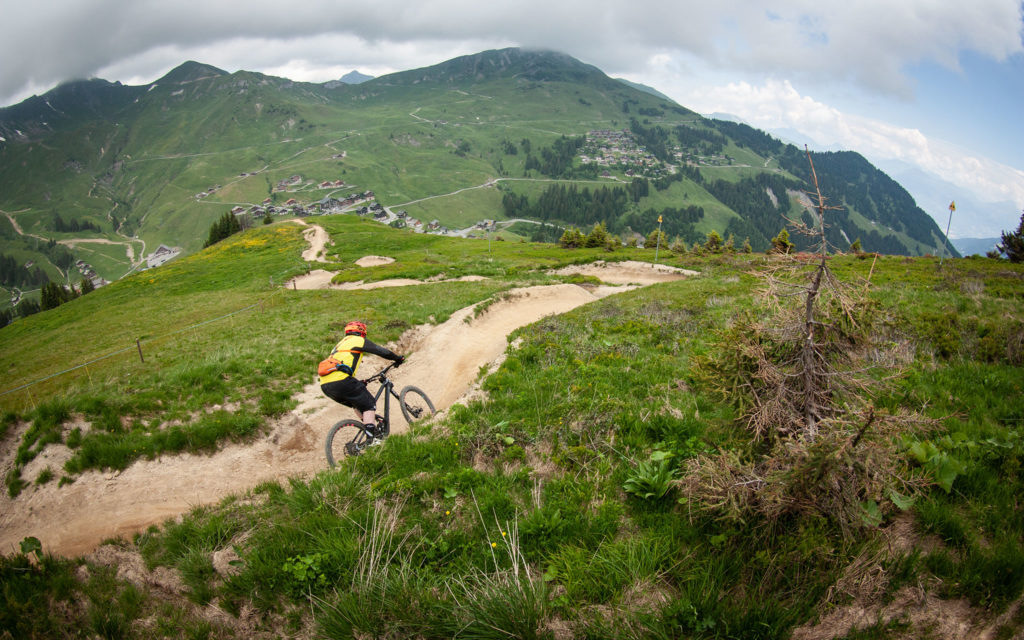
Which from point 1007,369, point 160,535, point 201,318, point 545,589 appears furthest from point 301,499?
point 201,318

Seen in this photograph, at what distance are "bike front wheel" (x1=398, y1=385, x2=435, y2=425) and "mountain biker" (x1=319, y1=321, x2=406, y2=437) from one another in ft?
4.03

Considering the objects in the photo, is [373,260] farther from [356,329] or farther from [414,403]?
[356,329]

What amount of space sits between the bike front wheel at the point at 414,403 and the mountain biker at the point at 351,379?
1229mm

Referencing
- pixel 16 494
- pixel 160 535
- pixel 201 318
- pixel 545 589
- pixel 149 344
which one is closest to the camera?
pixel 545 589

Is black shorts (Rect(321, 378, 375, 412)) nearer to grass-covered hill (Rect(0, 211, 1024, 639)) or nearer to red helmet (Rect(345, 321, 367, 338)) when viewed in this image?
red helmet (Rect(345, 321, 367, 338))

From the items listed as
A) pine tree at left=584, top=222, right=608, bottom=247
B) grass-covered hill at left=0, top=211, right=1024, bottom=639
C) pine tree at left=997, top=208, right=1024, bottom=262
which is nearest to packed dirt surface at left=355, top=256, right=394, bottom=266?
pine tree at left=584, top=222, right=608, bottom=247

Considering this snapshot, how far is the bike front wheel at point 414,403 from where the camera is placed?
1183 centimetres

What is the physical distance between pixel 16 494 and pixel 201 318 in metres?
22.3

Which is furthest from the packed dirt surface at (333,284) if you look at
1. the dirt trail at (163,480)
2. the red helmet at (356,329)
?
the red helmet at (356,329)

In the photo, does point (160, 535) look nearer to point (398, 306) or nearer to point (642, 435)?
point (642, 435)

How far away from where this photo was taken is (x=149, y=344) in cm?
2302

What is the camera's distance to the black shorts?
33.4ft

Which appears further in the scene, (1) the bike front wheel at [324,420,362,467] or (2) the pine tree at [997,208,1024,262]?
(2) the pine tree at [997,208,1024,262]

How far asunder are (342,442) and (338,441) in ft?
0.39
